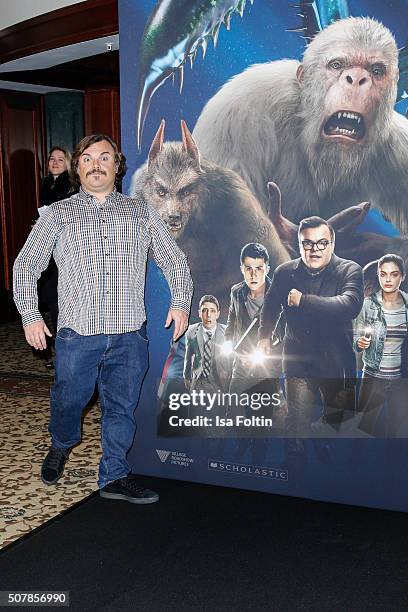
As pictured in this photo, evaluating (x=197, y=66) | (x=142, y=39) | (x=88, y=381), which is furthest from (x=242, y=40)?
(x=88, y=381)

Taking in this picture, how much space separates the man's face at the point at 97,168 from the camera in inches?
105

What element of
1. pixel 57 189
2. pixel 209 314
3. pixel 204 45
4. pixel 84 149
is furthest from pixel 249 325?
pixel 57 189

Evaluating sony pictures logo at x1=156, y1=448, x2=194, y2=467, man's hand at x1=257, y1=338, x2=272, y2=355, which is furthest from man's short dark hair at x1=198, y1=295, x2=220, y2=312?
sony pictures logo at x1=156, y1=448, x2=194, y2=467

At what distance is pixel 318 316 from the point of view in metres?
2.69

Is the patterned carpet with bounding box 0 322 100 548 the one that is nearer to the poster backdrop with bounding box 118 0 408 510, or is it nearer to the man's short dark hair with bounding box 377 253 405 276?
the poster backdrop with bounding box 118 0 408 510

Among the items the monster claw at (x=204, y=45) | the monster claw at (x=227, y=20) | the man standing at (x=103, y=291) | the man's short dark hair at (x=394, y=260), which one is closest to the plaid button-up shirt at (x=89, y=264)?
the man standing at (x=103, y=291)

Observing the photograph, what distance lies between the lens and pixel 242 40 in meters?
2.70

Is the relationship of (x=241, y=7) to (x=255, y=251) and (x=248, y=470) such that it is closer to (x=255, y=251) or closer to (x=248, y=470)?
(x=255, y=251)

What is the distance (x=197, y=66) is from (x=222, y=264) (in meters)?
0.76

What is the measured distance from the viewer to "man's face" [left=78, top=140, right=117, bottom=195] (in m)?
2.67

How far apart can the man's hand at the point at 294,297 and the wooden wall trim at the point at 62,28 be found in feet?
7.10

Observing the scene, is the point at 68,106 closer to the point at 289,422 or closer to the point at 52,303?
the point at 52,303

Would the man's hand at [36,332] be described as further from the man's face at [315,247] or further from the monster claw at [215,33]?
the monster claw at [215,33]

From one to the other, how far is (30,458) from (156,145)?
1512 millimetres
